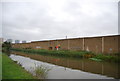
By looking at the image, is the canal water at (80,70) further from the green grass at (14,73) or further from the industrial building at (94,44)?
the industrial building at (94,44)

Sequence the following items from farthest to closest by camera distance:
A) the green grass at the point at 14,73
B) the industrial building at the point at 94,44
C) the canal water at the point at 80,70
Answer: the industrial building at the point at 94,44, the canal water at the point at 80,70, the green grass at the point at 14,73

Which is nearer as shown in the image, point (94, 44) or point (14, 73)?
point (14, 73)

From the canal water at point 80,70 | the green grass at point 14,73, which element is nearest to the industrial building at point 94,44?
the canal water at point 80,70

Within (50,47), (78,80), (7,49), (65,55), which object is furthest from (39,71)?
(7,49)

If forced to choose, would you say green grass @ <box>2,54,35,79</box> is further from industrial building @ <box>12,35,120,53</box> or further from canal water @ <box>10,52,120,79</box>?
industrial building @ <box>12,35,120,53</box>

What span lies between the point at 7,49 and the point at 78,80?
35076mm

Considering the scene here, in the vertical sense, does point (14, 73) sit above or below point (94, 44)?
below

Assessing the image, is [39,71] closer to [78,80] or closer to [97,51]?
[78,80]

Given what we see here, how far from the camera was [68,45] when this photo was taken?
30.4 m

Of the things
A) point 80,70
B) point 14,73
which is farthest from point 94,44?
point 14,73

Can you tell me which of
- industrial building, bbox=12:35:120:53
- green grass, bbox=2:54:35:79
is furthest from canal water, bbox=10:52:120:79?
industrial building, bbox=12:35:120:53

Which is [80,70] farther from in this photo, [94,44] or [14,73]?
[94,44]

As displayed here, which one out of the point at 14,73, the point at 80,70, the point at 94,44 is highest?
the point at 94,44

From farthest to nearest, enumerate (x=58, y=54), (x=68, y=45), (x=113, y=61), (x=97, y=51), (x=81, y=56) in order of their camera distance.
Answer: (x=68, y=45), (x=58, y=54), (x=97, y=51), (x=81, y=56), (x=113, y=61)
